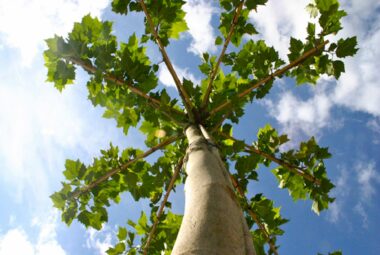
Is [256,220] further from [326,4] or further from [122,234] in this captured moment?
[326,4]

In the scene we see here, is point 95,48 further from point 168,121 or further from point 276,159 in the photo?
point 276,159

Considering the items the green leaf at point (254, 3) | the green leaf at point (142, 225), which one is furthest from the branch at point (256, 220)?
the green leaf at point (254, 3)

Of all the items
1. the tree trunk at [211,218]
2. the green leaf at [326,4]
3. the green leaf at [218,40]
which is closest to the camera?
the tree trunk at [211,218]

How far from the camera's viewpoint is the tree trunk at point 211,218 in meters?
1.63

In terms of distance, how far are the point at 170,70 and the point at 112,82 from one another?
87cm

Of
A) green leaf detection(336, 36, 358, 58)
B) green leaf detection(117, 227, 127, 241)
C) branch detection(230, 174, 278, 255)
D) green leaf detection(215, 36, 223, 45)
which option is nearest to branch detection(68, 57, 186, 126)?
branch detection(230, 174, 278, 255)

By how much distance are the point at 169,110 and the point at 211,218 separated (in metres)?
2.96

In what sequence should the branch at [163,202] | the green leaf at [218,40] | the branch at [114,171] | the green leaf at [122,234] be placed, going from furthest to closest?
the green leaf at [218,40]
the green leaf at [122,234]
the branch at [163,202]
the branch at [114,171]

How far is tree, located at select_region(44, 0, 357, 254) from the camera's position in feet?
15.1

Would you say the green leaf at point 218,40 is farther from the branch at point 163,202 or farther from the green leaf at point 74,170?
the green leaf at point 74,170

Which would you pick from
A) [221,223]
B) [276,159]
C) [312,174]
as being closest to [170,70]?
[276,159]

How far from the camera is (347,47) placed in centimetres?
454

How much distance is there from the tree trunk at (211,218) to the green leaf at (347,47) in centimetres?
295

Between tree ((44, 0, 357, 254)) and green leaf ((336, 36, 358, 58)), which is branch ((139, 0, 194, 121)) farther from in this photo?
green leaf ((336, 36, 358, 58))
